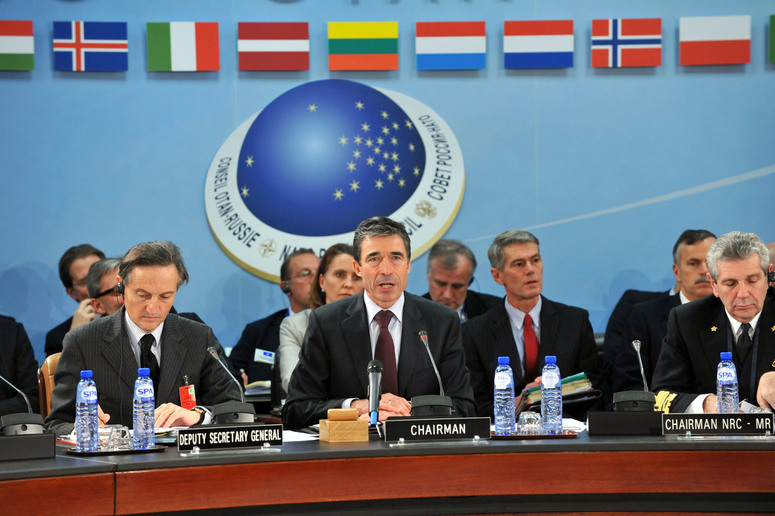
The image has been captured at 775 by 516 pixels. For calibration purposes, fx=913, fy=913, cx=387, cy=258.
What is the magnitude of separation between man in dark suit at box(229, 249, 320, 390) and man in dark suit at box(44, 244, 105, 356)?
0.94 meters

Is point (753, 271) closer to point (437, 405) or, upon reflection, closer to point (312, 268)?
point (437, 405)

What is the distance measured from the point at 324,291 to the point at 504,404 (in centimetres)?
202

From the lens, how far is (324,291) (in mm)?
4816

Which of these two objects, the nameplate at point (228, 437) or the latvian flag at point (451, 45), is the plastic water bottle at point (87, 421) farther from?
the latvian flag at point (451, 45)

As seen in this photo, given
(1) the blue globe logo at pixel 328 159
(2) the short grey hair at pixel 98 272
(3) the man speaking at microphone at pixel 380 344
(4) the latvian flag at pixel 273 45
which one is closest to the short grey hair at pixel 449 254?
(1) the blue globe logo at pixel 328 159

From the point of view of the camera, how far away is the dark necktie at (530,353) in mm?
4651

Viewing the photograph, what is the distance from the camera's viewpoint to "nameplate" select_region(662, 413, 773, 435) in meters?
2.70

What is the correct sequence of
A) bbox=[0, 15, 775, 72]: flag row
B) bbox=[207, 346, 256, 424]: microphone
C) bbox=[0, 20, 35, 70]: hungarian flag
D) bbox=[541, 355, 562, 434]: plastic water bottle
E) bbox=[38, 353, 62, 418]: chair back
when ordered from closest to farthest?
bbox=[207, 346, 256, 424]: microphone → bbox=[541, 355, 562, 434]: plastic water bottle → bbox=[38, 353, 62, 418]: chair back → bbox=[0, 20, 35, 70]: hungarian flag → bbox=[0, 15, 775, 72]: flag row

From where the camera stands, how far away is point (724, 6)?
225 inches

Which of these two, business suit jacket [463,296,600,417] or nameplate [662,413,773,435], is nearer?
nameplate [662,413,773,435]

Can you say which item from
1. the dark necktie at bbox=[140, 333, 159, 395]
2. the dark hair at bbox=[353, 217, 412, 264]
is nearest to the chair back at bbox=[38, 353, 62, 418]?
the dark necktie at bbox=[140, 333, 159, 395]

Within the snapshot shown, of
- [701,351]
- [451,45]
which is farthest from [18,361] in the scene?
[701,351]

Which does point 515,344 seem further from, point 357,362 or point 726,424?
point 726,424

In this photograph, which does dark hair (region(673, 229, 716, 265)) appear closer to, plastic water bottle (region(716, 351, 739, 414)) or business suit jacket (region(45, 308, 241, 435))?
plastic water bottle (region(716, 351, 739, 414))
